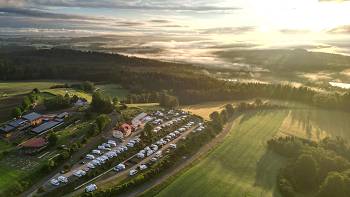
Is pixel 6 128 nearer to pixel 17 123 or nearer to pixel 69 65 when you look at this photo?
pixel 17 123

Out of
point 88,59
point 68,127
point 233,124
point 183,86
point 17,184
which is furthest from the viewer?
point 88,59

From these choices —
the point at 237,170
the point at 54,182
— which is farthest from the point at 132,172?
the point at 237,170

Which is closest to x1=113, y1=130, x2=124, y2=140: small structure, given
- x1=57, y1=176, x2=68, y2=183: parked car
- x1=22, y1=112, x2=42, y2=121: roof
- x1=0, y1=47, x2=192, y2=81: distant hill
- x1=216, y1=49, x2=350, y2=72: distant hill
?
→ x1=57, y1=176, x2=68, y2=183: parked car

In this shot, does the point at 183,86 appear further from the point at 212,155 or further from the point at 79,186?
the point at 79,186

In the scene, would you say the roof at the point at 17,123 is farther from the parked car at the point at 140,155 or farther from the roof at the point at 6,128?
the parked car at the point at 140,155

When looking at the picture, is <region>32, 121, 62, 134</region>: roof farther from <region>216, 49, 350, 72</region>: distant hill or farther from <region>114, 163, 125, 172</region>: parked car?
<region>216, 49, 350, 72</region>: distant hill

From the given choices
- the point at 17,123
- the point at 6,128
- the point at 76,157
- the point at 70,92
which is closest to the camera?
the point at 76,157

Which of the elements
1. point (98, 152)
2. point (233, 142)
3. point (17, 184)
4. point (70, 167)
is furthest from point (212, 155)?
point (17, 184)
